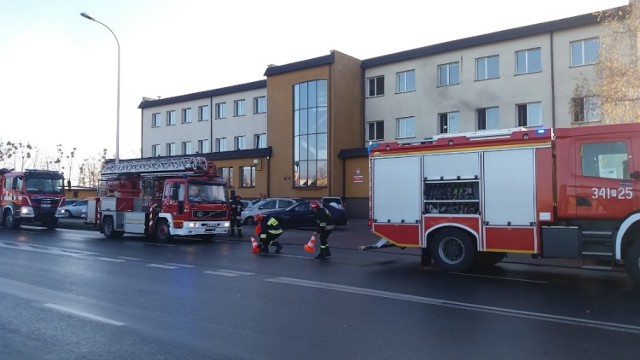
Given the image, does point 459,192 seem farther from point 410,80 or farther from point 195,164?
point 410,80

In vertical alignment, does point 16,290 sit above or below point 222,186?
below

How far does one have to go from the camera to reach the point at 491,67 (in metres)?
31.8

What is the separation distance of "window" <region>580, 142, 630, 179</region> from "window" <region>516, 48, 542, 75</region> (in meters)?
21.6

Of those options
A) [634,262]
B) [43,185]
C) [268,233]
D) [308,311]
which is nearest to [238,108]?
[43,185]

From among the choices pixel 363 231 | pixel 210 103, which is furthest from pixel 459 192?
pixel 210 103

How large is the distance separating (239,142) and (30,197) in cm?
1968

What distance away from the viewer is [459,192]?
11.8 meters

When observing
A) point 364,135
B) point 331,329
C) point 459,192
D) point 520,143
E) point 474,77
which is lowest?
point 331,329

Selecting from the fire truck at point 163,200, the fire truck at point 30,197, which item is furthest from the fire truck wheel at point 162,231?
the fire truck at point 30,197

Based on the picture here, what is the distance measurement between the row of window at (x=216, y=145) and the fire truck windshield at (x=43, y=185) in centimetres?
1718

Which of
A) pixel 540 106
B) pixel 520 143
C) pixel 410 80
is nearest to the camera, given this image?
pixel 520 143

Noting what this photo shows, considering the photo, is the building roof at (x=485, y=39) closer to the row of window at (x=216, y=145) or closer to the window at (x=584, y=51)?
the window at (x=584, y=51)

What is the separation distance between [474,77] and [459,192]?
22.1 meters

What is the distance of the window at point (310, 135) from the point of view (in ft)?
116
